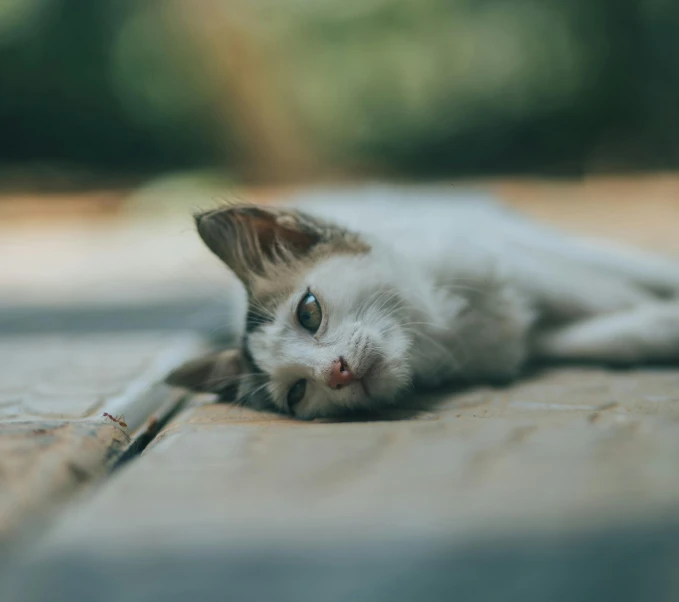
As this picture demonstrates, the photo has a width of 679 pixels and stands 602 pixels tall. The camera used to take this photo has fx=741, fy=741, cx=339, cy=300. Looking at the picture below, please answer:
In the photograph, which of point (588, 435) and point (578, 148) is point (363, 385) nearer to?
point (588, 435)

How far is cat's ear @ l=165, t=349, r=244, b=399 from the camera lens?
4.43 ft

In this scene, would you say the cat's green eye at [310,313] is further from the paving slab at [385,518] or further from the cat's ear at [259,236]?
the paving slab at [385,518]

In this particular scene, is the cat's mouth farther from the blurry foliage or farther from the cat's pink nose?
the blurry foliage

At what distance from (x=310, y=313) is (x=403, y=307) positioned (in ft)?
0.57

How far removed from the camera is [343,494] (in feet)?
2.65

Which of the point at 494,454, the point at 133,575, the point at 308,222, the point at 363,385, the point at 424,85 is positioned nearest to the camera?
the point at 133,575

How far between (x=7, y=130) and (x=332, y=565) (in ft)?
23.2

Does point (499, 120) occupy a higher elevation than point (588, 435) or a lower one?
higher

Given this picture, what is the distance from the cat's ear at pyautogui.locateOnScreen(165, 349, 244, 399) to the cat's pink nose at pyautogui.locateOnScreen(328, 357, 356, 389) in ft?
0.81

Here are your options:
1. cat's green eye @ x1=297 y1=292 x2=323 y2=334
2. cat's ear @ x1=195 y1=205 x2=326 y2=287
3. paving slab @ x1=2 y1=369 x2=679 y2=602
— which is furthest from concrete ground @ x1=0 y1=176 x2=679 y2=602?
cat's ear @ x1=195 y1=205 x2=326 y2=287

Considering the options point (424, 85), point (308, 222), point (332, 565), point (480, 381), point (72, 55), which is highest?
point (72, 55)

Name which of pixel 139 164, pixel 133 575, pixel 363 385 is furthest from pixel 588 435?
pixel 139 164

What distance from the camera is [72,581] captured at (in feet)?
2.17

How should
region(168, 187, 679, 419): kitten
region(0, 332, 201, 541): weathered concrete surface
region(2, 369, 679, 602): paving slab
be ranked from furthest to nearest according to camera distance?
1. region(168, 187, 679, 419): kitten
2. region(0, 332, 201, 541): weathered concrete surface
3. region(2, 369, 679, 602): paving slab
